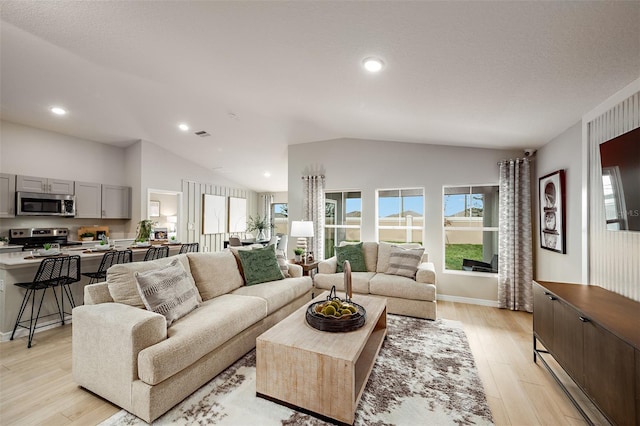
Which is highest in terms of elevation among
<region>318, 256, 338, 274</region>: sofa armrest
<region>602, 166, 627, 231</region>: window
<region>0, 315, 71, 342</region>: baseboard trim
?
<region>602, 166, 627, 231</region>: window

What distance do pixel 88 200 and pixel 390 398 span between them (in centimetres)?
651

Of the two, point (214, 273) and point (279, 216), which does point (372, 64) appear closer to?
point (214, 273)

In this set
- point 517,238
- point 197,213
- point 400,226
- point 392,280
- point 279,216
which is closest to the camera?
point 392,280

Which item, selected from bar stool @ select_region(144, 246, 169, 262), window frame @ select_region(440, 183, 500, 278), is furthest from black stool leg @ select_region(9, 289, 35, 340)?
window frame @ select_region(440, 183, 500, 278)

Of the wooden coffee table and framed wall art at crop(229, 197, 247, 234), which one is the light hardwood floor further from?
framed wall art at crop(229, 197, 247, 234)

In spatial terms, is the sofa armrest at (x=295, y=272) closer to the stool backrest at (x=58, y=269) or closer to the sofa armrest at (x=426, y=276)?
the sofa armrest at (x=426, y=276)

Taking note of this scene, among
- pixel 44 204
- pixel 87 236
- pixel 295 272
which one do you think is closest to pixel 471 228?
pixel 295 272

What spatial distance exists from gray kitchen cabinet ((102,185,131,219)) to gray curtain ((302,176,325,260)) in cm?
409

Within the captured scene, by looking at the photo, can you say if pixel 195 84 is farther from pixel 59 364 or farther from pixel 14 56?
pixel 59 364

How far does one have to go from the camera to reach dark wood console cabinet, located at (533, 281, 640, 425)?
1370mm

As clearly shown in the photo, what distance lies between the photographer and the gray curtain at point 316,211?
5328 millimetres

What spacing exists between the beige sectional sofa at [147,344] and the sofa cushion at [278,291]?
238 millimetres

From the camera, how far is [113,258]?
12.1ft

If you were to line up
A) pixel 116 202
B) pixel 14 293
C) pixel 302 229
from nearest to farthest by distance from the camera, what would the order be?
pixel 14 293, pixel 302 229, pixel 116 202
